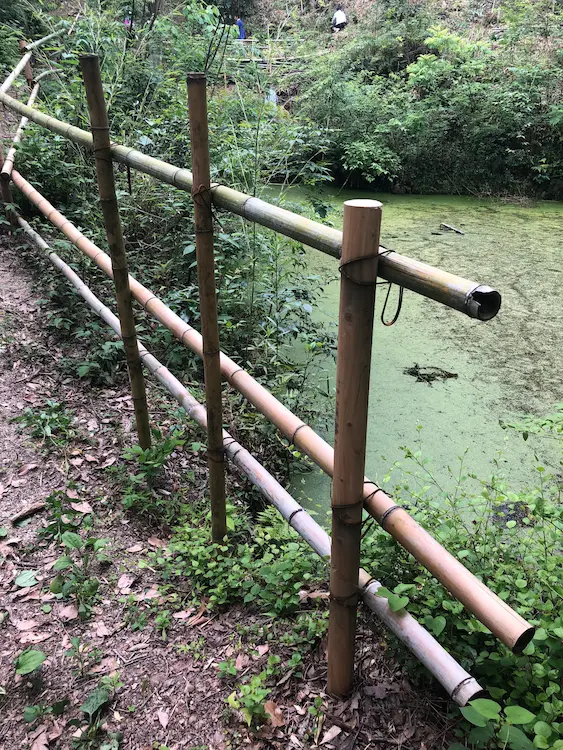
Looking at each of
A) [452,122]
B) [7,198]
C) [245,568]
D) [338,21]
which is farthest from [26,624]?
[338,21]

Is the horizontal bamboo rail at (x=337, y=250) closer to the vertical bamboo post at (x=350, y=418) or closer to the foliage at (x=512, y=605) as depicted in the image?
the vertical bamboo post at (x=350, y=418)

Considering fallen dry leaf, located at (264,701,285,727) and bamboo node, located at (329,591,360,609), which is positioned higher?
bamboo node, located at (329,591,360,609)

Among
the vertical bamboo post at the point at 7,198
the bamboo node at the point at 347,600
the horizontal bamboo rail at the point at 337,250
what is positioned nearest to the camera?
the horizontal bamboo rail at the point at 337,250

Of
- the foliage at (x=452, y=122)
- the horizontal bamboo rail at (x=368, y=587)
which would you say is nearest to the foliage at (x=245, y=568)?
the horizontal bamboo rail at (x=368, y=587)

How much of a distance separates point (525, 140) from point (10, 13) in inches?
258

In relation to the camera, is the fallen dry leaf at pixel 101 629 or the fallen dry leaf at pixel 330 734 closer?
the fallen dry leaf at pixel 330 734

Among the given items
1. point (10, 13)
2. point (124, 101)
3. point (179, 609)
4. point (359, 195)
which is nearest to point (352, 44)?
point (359, 195)

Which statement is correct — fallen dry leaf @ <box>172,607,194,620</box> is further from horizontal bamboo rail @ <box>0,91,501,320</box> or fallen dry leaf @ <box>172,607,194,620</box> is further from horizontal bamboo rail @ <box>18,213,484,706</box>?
horizontal bamboo rail @ <box>0,91,501,320</box>

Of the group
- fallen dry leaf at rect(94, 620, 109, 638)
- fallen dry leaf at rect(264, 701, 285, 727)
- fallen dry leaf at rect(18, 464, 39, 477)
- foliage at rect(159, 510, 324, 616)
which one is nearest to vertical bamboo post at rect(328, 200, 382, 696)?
fallen dry leaf at rect(264, 701, 285, 727)

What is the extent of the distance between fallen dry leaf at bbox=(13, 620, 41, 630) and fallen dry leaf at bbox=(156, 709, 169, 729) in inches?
15.8

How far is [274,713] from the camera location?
114 centimetres

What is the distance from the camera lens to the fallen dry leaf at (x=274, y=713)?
1.12 m

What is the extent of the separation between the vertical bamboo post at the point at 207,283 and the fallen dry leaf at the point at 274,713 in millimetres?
501

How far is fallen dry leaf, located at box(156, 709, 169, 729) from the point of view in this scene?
117 cm
